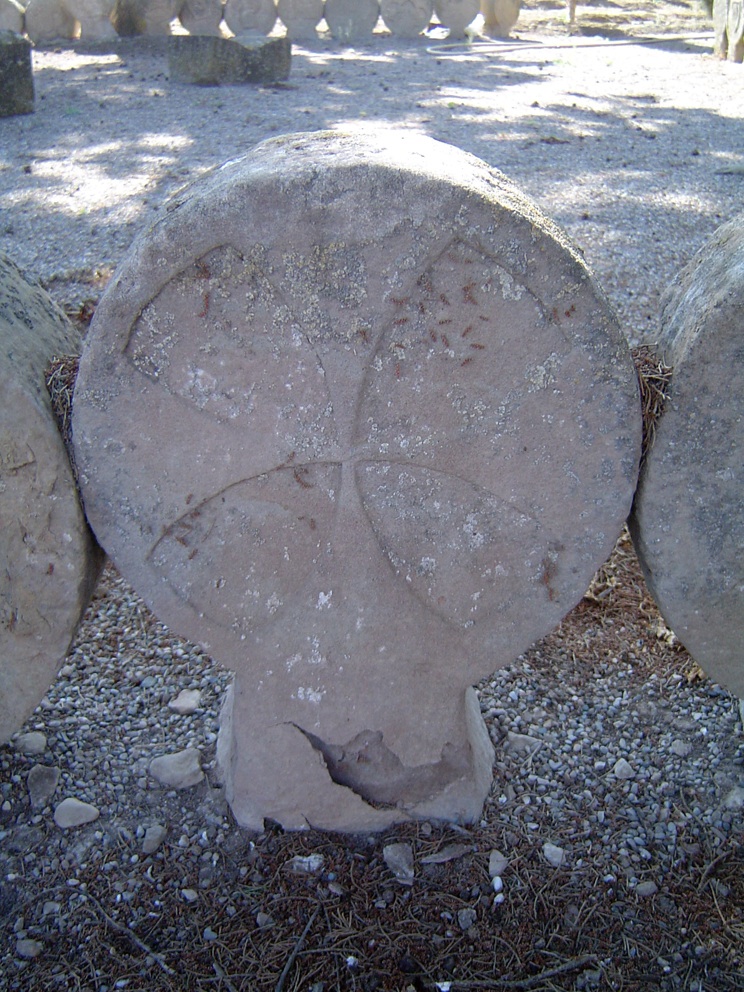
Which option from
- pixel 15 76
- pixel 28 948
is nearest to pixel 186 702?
pixel 28 948

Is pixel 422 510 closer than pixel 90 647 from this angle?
Yes

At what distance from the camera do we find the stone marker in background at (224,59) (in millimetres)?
7969

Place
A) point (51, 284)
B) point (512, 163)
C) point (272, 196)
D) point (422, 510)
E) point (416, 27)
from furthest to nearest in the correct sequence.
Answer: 1. point (416, 27)
2. point (512, 163)
3. point (51, 284)
4. point (422, 510)
5. point (272, 196)

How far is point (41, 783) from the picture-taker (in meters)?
2.41

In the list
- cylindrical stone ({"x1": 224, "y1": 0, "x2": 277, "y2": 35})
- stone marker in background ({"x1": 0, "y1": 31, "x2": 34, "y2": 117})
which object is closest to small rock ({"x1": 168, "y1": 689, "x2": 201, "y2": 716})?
stone marker in background ({"x1": 0, "y1": 31, "x2": 34, "y2": 117})

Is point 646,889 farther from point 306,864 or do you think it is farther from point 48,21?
point 48,21

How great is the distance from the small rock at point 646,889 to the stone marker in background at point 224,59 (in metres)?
7.77

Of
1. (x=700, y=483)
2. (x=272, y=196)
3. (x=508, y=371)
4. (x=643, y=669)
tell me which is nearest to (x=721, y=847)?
(x=643, y=669)

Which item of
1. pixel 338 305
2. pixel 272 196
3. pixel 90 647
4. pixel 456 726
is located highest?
pixel 272 196

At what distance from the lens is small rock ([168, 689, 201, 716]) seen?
268cm

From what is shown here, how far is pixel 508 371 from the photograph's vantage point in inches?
72.3

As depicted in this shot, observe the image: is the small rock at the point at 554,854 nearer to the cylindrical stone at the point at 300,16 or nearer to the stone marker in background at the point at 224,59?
the stone marker in background at the point at 224,59

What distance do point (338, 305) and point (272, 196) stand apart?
0.78 feet

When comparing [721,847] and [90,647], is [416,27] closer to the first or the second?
[90,647]
